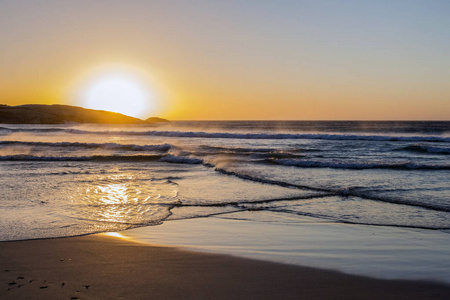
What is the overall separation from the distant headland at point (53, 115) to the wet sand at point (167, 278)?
115m

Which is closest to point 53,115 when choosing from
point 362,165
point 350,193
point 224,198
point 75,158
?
point 75,158

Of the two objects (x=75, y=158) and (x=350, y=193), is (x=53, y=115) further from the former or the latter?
(x=350, y=193)

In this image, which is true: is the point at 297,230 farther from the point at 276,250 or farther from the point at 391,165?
the point at 391,165

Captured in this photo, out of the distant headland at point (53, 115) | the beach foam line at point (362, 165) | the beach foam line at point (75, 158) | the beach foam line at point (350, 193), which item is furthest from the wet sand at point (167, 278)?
the distant headland at point (53, 115)

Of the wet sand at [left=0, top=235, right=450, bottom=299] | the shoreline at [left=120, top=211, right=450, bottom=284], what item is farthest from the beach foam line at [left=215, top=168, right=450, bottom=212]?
the wet sand at [left=0, top=235, right=450, bottom=299]

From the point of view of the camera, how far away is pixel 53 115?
125m

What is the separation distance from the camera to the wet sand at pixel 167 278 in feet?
12.2

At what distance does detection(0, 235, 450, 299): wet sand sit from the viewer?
3709 mm

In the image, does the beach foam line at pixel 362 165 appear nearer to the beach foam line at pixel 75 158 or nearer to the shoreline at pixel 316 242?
the beach foam line at pixel 75 158

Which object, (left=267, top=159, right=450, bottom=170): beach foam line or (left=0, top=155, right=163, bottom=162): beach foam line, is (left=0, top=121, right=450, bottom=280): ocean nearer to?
(left=267, top=159, right=450, bottom=170): beach foam line

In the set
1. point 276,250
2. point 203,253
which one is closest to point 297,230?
point 276,250

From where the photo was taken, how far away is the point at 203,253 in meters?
5.05

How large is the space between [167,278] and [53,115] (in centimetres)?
13308

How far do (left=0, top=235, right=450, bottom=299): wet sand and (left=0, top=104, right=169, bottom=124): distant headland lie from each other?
115m
